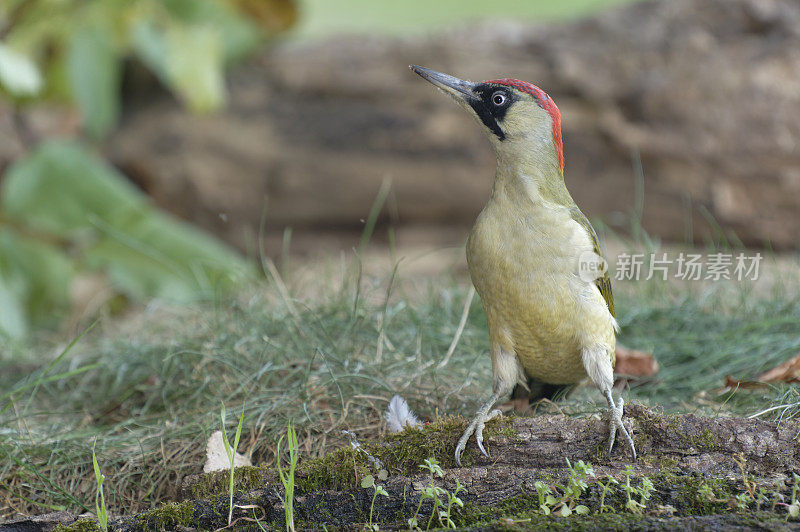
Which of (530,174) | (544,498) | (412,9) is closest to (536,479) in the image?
(544,498)

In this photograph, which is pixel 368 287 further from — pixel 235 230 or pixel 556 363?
pixel 235 230

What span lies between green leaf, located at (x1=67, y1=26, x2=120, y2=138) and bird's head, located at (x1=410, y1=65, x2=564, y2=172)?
3062mm

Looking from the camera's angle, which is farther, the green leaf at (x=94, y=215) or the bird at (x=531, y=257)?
the green leaf at (x=94, y=215)

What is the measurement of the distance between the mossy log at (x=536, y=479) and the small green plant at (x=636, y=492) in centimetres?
1

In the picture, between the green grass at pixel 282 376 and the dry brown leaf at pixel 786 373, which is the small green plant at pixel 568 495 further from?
the dry brown leaf at pixel 786 373

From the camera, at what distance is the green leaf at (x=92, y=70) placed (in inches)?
193

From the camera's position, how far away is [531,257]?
8.18ft

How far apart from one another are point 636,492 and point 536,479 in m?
0.27

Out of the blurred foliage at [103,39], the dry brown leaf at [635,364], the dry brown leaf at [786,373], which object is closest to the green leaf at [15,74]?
the blurred foliage at [103,39]

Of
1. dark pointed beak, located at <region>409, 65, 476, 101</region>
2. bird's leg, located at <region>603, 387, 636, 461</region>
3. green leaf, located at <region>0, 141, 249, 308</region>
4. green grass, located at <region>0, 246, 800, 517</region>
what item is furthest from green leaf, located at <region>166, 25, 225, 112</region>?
bird's leg, located at <region>603, 387, 636, 461</region>

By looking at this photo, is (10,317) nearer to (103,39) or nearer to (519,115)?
(103,39)

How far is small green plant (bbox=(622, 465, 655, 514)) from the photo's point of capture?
76.7 inches

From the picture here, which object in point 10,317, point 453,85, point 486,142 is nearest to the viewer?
point 453,85

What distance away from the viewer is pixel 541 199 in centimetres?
258
